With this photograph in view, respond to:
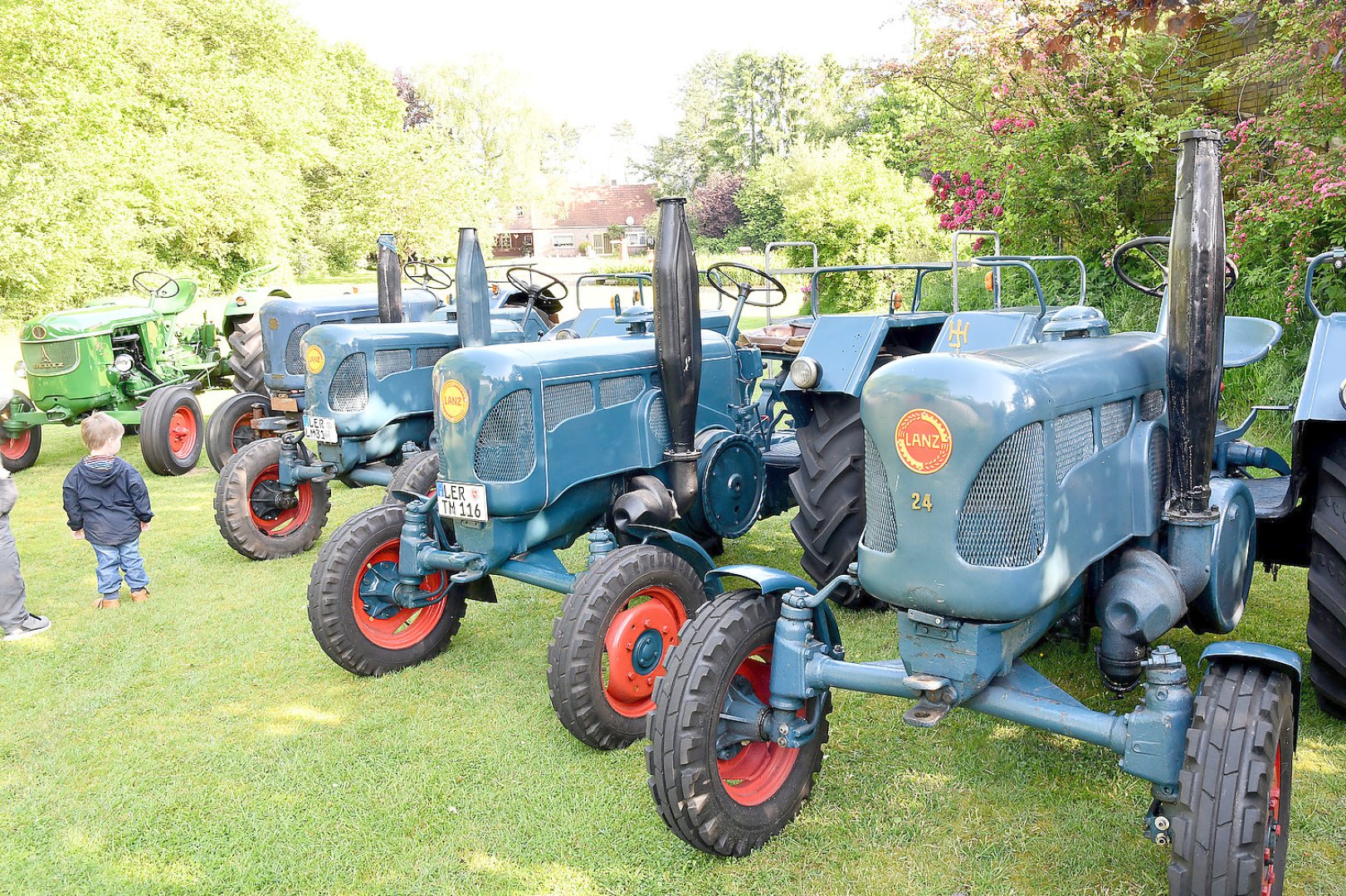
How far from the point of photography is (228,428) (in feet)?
25.9

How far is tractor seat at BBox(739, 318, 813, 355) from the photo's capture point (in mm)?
6266

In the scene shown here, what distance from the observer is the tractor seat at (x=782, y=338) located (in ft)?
20.6

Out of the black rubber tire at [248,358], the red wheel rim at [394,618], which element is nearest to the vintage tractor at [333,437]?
the red wheel rim at [394,618]

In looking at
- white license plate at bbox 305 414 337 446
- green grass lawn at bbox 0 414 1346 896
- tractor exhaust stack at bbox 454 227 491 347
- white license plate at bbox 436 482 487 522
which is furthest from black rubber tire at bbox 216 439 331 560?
white license plate at bbox 436 482 487 522

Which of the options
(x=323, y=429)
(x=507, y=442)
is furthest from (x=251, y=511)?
(x=507, y=442)

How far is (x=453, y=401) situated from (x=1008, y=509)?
2331mm

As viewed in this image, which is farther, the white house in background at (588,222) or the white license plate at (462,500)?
the white house in background at (588,222)

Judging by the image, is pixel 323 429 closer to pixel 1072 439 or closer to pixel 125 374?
pixel 125 374

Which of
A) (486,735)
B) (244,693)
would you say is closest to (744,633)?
(486,735)

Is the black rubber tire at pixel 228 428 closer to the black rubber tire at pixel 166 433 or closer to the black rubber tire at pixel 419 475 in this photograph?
the black rubber tire at pixel 166 433

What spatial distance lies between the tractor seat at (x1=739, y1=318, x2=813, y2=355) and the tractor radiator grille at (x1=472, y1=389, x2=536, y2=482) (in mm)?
1941

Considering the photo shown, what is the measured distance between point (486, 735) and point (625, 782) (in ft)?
2.14

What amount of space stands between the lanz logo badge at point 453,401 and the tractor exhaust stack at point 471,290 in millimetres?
1466

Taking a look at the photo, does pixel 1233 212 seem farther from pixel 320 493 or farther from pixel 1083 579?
pixel 320 493
